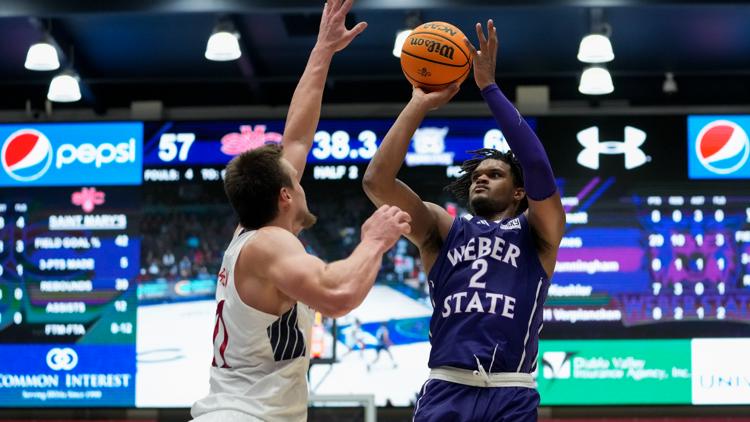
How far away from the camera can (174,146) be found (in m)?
9.57

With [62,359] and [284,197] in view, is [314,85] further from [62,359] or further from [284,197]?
[62,359]

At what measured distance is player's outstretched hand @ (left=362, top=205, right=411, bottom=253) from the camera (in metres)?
3.64

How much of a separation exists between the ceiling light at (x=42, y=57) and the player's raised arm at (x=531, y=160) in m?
5.21

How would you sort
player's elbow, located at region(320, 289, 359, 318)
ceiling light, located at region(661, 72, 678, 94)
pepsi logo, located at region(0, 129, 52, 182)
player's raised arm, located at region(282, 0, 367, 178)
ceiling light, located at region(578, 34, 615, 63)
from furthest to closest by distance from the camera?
ceiling light, located at region(661, 72, 678, 94) < pepsi logo, located at region(0, 129, 52, 182) < ceiling light, located at region(578, 34, 615, 63) < player's raised arm, located at region(282, 0, 367, 178) < player's elbow, located at region(320, 289, 359, 318)

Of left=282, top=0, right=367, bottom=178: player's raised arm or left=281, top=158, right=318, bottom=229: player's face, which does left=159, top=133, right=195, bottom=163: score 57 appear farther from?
left=281, top=158, right=318, bottom=229: player's face

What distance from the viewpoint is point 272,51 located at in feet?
33.5

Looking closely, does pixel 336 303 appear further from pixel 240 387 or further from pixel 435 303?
pixel 435 303

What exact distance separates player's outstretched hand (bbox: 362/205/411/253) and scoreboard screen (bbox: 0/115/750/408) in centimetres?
554

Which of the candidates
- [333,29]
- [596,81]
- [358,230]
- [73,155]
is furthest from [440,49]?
[73,155]

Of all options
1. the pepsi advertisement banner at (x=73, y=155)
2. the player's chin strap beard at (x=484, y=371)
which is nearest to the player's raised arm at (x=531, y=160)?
the player's chin strap beard at (x=484, y=371)

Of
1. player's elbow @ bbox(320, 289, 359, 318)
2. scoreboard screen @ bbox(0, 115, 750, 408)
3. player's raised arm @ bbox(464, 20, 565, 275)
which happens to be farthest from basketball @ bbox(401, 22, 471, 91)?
scoreboard screen @ bbox(0, 115, 750, 408)

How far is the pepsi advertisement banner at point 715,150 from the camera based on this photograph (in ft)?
30.5

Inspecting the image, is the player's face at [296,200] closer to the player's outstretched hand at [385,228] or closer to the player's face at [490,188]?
the player's outstretched hand at [385,228]

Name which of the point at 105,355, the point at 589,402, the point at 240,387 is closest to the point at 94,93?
the point at 105,355
